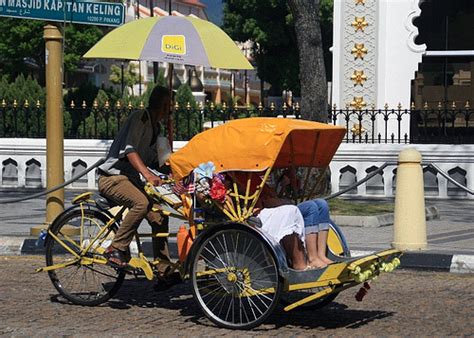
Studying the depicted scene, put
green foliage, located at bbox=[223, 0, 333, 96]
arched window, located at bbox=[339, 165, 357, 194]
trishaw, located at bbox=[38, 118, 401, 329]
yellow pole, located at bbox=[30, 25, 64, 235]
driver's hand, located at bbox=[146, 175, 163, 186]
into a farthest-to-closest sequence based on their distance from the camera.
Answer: green foliage, located at bbox=[223, 0, 333, 96] → arched window, located at bbox=[339, 165, 357, 194] → yellow pole, located at bbox=[30, 25, 64, 235] → driver's hand, located at bbox=[146, 175, 163, 186] → trishaw, located at bbox=[38, 118, 401, 329]

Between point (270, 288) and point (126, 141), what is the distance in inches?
64.9

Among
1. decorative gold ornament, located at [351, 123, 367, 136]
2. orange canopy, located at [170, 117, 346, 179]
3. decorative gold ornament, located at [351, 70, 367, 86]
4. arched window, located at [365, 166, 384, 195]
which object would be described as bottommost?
arched window, located at [365, 166, 384, 195]

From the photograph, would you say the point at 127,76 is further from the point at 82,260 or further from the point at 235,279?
the point at 235,279

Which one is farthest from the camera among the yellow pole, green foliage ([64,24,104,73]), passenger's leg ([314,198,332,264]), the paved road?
green foliage ([64,24,104,73])

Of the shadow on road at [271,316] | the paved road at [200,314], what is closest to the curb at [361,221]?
the paved road at [200,314]

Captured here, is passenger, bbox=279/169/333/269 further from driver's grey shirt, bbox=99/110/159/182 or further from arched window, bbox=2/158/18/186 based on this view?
arched window, bbox=2/158/18/186

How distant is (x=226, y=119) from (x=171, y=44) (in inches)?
445

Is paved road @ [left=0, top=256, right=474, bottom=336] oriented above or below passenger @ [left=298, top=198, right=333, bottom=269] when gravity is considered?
below

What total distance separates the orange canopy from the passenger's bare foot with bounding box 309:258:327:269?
28.9 inches

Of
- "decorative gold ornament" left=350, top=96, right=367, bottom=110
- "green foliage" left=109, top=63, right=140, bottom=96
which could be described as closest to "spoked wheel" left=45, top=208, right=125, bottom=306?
"decorative gold ornament" left=350, top=96, right=367, bottom=110

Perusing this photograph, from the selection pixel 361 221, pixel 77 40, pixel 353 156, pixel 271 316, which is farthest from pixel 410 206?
pixel 77 40

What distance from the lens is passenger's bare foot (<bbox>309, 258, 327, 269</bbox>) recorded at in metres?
7.55

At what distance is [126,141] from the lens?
8.16m

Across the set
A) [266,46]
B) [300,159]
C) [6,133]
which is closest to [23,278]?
[300,159]
